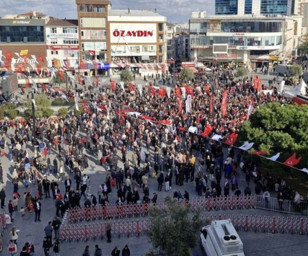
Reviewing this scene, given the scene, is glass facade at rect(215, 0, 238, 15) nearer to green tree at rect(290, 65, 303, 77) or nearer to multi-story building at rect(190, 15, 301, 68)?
multi-story building at rect(190, 15, 301, 68)

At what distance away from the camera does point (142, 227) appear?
1619 cm

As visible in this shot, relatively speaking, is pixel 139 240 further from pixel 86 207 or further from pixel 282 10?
pixel 282 10

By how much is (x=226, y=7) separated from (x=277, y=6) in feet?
52.7

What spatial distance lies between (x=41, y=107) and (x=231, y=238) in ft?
76.4

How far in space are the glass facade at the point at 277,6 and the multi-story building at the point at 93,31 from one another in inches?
3382

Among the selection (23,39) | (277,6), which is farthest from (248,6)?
(23,39)

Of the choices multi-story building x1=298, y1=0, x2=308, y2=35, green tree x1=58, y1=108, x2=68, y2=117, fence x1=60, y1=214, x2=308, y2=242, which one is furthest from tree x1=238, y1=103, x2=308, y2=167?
multi-story building x1=298, y1=0, x2=308, y2=35

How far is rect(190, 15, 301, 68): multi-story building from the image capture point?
69812 mm

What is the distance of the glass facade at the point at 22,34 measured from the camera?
61.4m

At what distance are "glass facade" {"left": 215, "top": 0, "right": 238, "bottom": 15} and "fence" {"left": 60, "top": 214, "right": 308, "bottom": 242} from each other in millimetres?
127170

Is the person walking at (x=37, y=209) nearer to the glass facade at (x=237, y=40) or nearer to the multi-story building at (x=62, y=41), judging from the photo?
the multi-story building at (x=62, y=41)

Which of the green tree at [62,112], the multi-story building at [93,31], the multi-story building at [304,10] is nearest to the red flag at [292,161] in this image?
the green tree at [62,112]

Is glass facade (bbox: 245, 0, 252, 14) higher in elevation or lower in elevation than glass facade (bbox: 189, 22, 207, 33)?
higher

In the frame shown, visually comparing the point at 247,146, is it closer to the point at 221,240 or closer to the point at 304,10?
the point at 221,240
